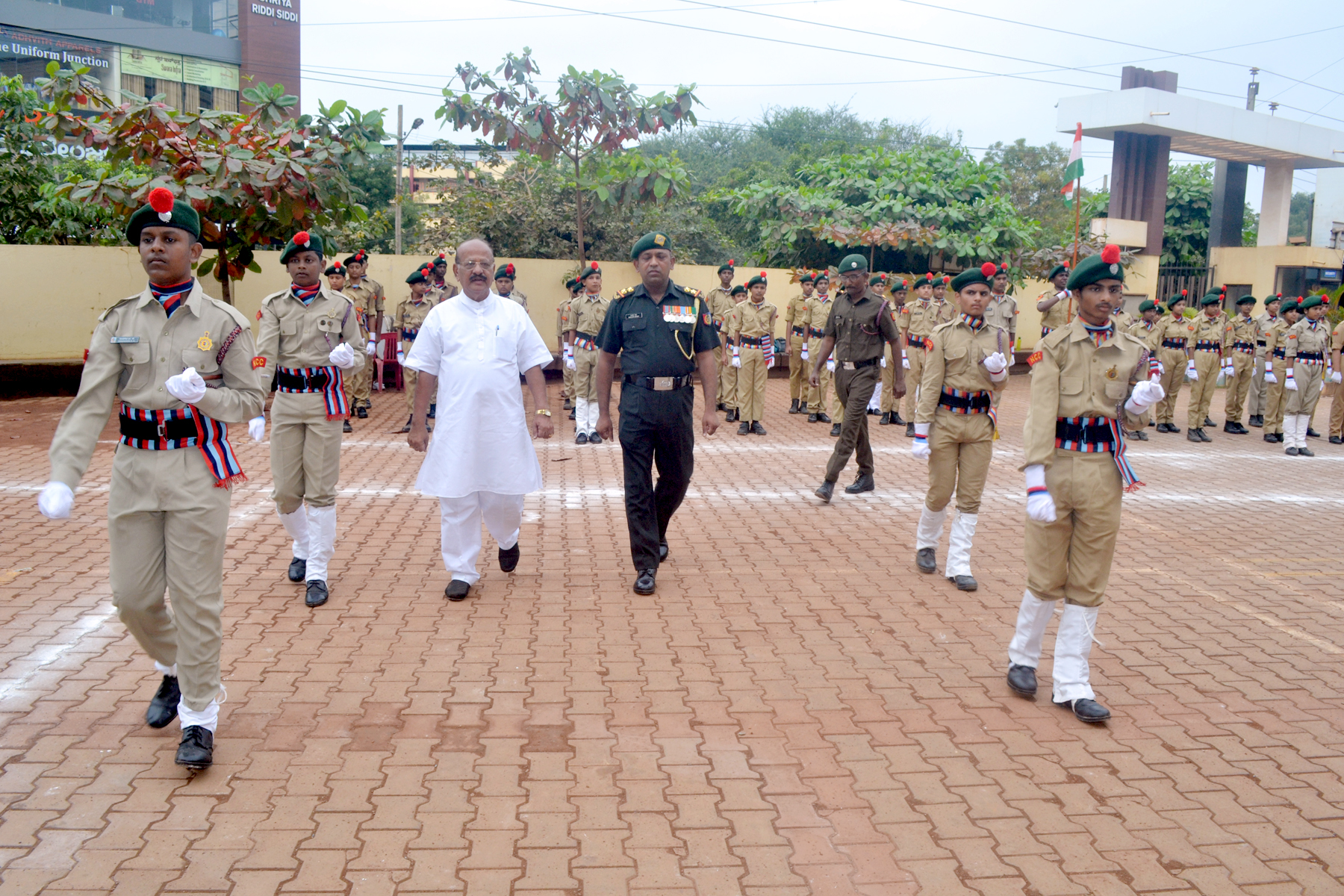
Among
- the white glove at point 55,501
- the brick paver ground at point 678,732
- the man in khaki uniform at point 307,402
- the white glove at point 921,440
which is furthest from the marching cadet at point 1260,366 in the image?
the white glove at point 55,501

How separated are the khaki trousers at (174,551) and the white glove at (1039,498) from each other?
3481mm

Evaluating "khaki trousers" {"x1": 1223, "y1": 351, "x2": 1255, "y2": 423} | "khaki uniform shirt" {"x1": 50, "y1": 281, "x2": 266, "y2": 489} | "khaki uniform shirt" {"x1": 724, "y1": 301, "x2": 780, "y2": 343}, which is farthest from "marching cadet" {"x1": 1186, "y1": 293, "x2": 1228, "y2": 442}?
"khaki uniform shirt" {"x1": 50, "y1": 281, "x2": 266, "y2": 489}

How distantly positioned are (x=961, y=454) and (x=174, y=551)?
478 centimetres

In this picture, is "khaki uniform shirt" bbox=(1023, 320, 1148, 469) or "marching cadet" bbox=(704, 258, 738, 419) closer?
"khaki uniform shirt" bbox=(1023, 320, 1148, 469)

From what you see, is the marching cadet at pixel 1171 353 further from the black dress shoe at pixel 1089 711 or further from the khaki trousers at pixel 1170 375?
the black dress shoe at pixel 1089 711

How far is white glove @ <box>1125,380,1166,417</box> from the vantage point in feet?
15.0

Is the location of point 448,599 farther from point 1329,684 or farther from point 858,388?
point 1329,684

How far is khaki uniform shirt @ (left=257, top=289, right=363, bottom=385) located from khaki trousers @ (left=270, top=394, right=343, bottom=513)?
224 millimetres

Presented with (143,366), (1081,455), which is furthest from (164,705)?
(1081,455)

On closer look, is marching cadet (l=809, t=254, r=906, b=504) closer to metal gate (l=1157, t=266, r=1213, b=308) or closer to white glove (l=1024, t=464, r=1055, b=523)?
white glove (l=1024, t=464, r=1055, b=523)

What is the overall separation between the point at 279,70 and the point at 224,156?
3478cm

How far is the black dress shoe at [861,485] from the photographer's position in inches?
388

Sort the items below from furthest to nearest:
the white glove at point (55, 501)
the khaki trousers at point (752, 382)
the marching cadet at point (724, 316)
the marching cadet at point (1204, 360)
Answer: the marching cadet at point (724, 316)
the marching cadet at point (1204, 360)
the khaki trousers at point (752, 382)
the white glove at point (55, 501)

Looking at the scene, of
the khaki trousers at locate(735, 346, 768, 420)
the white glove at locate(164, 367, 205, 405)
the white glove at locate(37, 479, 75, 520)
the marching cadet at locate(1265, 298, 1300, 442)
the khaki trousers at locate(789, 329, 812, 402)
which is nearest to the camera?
the white glove at locate(37, 479, 75, 520)
